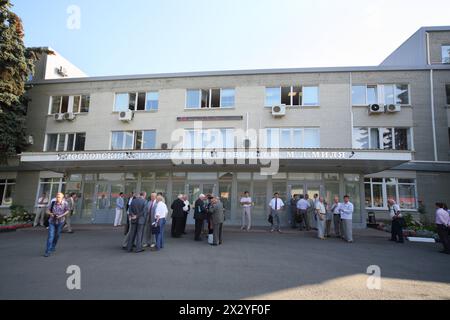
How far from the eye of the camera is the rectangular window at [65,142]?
18.5 metres

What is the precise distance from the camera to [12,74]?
15.4 meters

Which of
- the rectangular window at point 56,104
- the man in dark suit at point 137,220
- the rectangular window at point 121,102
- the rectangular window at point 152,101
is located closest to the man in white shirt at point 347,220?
the man in dark suit at point 137,220

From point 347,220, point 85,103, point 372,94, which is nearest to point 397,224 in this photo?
point 347,220

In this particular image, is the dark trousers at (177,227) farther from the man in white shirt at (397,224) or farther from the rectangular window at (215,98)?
the rectangular window at (215,98)

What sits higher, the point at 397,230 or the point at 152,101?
the point at 152,101

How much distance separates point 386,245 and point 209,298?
26.8ft

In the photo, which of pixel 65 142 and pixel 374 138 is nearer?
pixel 374 138

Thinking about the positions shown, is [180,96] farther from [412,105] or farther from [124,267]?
[412,105]

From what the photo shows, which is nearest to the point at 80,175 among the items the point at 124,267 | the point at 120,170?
the point at 120,170

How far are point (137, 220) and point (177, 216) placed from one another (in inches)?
104

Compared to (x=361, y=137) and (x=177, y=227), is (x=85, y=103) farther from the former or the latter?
(x=361, y=137)

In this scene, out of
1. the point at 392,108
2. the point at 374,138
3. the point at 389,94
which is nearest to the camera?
the point at 392,108

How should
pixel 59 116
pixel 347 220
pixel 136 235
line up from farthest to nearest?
1. pixel 59 116
2. pixel 347 220
3. pixel 136 235

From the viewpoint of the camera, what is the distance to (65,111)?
19375 millimetres
